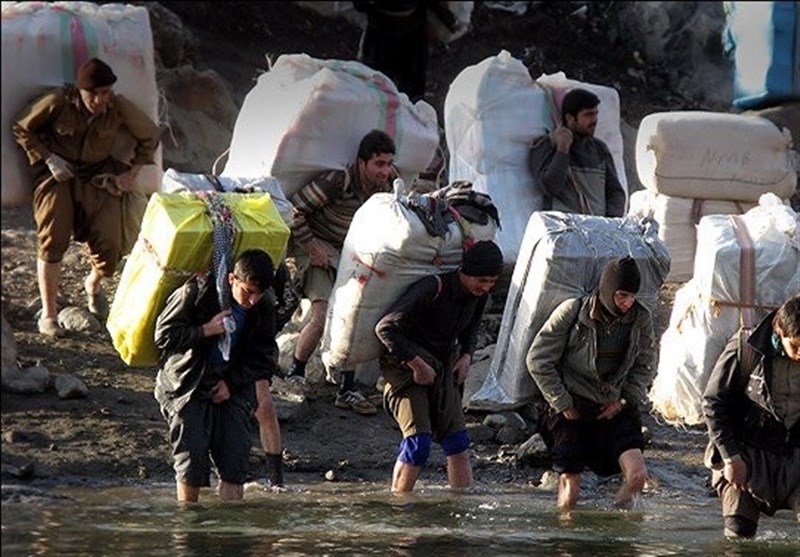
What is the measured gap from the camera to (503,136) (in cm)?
1293

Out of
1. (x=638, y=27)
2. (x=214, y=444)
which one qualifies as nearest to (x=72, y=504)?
(x=214, y=444)

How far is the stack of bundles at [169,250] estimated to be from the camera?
28.8ft

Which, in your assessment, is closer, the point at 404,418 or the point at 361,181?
the point at 404,418

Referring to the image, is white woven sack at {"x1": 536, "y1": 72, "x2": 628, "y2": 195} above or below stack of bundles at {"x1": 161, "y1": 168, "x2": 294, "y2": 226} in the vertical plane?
above

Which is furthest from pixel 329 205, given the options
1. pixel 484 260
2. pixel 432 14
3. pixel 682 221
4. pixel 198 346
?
pixel 432 14

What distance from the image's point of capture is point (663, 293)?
13.9 metres

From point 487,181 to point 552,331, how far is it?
3.59 meters

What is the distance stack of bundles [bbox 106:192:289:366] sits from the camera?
Answer: 8789mm

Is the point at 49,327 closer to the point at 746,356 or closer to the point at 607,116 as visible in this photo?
the point at 607,116

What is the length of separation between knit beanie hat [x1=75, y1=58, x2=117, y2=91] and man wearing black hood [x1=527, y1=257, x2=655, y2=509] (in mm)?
2515

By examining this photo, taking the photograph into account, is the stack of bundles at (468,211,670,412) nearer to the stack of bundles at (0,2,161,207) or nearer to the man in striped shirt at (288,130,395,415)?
the man in striped shirt at (288,130,395,415)

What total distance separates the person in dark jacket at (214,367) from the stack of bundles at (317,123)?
2.62 meters

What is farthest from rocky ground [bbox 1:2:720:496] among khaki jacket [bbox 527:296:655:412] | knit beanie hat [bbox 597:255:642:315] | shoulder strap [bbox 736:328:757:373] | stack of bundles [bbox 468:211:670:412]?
shoulder strap [bbox 736:328:757:373]

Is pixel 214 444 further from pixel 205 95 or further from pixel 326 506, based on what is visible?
pixel 205 95
